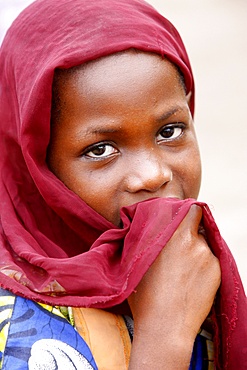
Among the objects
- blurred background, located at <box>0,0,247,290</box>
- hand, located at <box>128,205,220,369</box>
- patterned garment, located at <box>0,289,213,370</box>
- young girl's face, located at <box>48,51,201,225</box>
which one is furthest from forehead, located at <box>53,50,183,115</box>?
blurred background, located at <box>0,0,247,290</box>

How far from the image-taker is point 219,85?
4.58m

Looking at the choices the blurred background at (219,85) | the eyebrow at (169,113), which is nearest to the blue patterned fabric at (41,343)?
the eyebrow at (169,113)

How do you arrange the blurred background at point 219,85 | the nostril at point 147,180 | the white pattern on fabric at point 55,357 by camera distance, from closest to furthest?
the white pattern on fabric at point 55,357 < the nostril at point 147,180 < the blurred background at point 219,85

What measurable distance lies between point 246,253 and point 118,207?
2.33m

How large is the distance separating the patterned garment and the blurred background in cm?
255

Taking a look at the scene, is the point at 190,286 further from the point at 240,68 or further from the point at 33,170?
the point at 240,68

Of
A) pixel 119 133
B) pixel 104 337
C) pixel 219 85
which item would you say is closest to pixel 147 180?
pixel 119 133

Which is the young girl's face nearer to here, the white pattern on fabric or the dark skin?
the dark skin

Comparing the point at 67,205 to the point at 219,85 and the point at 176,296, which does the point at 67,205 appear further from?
the point at 219,85

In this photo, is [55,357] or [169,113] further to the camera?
[169,113]

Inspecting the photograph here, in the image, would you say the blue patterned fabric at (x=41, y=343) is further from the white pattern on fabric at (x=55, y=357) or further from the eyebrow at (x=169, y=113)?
the eyebrow at (x=169, y=113)

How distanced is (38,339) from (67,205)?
34 cm

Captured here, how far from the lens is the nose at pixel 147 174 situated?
6.07ft

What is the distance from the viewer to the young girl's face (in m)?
1.88
